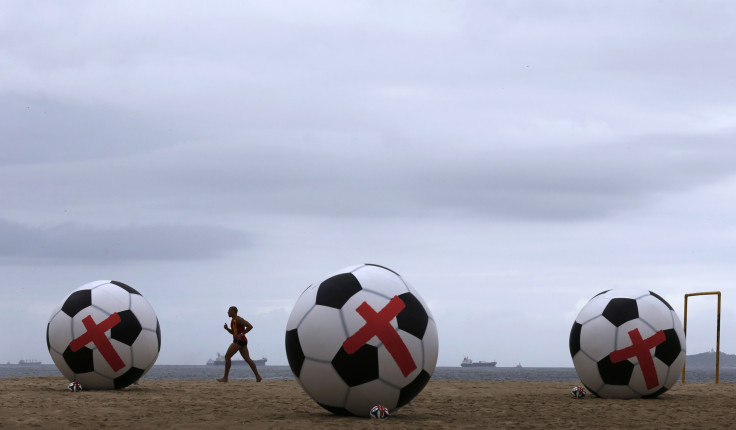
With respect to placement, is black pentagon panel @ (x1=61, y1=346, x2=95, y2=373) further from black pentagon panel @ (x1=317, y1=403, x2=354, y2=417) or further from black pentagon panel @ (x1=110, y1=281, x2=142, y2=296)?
black pentagon panel @ (x1=317, y1=403, x2=354, y2=417)

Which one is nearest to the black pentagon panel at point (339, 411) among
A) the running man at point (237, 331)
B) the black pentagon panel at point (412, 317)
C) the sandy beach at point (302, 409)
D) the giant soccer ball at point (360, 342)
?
the giant soccer ball at point (360, 342)

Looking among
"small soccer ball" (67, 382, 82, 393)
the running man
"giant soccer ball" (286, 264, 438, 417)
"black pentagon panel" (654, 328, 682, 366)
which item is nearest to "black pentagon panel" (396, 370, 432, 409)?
"giant soccer ball" (286, 264, 438, 417)

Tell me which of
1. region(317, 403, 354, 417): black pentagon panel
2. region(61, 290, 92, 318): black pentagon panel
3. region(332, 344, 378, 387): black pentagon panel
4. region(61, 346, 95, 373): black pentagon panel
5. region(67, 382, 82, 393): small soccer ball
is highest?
region(61, 290, 92, 318): black pentagon panel

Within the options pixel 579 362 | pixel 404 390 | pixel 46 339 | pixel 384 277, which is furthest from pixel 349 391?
pixel 46 339

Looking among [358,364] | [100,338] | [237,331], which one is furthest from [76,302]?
[358,364]

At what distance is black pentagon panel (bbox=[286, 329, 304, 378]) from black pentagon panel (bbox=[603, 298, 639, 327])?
696cm

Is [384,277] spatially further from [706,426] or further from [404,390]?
[706,426]

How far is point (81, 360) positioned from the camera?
53.6ft

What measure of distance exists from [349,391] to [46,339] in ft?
28.7

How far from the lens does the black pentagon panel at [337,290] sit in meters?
10.9

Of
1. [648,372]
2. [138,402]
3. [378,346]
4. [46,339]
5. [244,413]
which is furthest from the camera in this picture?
[46,339]

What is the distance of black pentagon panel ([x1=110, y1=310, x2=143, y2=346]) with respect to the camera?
53.8 ft

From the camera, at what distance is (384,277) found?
11344 millimetres

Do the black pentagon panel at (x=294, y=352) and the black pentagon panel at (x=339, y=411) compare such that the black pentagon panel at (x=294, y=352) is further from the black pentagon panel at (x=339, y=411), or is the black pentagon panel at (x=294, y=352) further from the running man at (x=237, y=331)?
the running man at (x=237, y=331)
